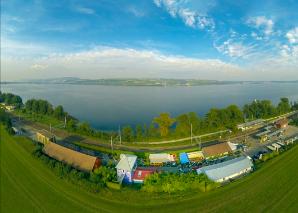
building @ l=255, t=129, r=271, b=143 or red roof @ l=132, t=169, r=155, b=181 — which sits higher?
building @ l=255, t=129, r=271, b=143

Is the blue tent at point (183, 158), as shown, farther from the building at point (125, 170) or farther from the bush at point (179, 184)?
the bush at point (179, 184)

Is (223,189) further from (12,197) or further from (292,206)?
(12,197)

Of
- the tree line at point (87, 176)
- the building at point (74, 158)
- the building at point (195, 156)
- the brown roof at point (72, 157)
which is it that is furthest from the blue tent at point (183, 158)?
the brown roof at point (72, 157)

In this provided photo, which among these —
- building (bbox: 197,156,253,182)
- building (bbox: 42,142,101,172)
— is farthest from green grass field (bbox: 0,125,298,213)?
building (bbox: 42,142,101,172)

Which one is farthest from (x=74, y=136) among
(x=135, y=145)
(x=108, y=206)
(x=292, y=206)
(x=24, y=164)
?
(x=292, y=206)

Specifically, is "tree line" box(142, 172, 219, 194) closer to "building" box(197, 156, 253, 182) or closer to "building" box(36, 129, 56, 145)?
"building" box(197, 156, 253, 182)

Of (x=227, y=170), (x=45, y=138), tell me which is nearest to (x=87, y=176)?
(x=227, y=170)

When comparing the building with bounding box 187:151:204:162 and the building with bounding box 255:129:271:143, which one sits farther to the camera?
the building with bounding box 255:129:271:143

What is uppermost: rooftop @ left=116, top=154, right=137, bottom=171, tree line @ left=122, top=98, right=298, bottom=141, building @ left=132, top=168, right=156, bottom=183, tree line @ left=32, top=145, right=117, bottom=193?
tree line @ left=122, top=98, right=298, bottom=141
